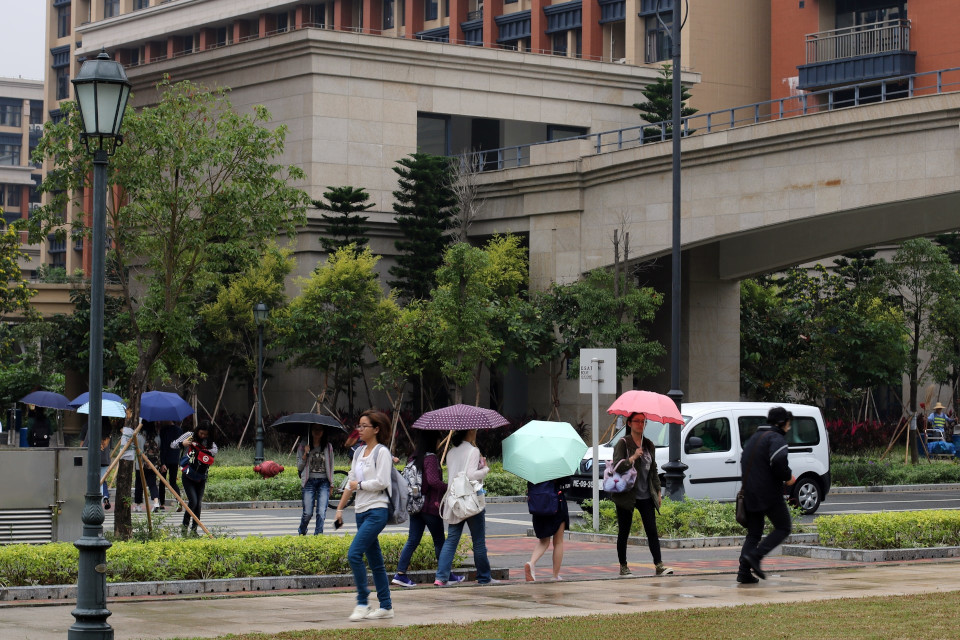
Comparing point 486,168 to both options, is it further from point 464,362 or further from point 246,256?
point 246,256

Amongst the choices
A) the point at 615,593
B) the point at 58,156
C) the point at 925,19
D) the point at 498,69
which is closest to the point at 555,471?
the point at 615,593

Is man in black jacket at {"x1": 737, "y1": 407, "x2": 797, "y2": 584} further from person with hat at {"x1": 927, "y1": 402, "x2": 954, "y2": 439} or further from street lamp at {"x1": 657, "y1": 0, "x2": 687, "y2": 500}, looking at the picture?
person with hat at {"x1": 927, "y1": 402, "x2": 954, "y2": 439}

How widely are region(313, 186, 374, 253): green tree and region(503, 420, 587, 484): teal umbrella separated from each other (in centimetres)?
2686

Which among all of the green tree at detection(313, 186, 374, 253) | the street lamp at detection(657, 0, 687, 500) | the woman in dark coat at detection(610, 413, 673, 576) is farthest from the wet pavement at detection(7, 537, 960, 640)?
the green tree at detection(313, 186, 374, 253)

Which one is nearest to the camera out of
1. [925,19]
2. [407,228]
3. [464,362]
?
[464,362]

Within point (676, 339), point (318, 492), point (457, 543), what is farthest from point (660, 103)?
Answer: point (457, 543)

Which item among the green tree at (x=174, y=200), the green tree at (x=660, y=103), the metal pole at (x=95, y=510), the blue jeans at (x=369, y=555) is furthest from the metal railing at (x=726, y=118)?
the metal pole at (x=95, y=510)

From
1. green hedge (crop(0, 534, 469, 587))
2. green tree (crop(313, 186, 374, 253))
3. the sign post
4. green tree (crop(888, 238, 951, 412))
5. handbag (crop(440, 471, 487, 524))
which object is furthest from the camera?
green tree (crop(313, 186, 374, 253))

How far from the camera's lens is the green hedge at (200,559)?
45.0ft

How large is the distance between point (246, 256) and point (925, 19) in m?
46.2

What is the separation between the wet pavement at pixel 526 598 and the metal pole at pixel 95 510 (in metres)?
0.64

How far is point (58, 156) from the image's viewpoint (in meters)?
19.1

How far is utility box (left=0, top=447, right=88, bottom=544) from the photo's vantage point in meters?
15.7

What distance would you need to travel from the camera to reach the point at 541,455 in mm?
14719
